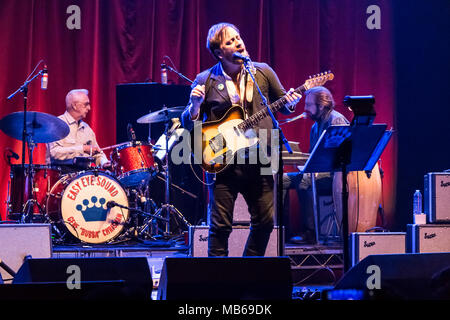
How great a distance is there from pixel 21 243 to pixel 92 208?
6.79 feet

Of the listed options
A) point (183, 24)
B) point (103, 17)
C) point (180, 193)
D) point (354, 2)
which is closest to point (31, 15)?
point (103, 17)

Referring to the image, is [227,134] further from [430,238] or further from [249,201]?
[430,238]

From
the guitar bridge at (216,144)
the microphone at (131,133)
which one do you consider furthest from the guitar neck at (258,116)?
the microphone at (131,133)

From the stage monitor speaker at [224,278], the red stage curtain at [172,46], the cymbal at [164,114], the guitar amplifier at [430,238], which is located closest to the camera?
the stage monitor speaker at [224,278]

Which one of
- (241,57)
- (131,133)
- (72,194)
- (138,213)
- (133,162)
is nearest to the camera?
(241,57)

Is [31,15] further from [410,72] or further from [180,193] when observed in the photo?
[410,72]

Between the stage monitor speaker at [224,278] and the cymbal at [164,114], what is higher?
the cymbal at [164,114]

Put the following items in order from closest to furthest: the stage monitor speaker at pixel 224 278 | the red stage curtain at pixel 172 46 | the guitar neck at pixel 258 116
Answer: the stage monitor speaker at pixel 224 278 < the guitar neck at pixel 258 116 < the red stage curtain at pixel 172 46

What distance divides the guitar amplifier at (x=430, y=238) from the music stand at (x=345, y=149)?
6.83 ft

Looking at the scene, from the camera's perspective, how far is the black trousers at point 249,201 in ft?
13.3

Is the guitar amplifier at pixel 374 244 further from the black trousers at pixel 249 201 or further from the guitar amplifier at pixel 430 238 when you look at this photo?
the black trousers at pixel 249 201

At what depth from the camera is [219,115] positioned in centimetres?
425

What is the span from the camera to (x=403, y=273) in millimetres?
2836

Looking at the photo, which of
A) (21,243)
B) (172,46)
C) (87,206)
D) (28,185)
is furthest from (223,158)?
(172,46)
